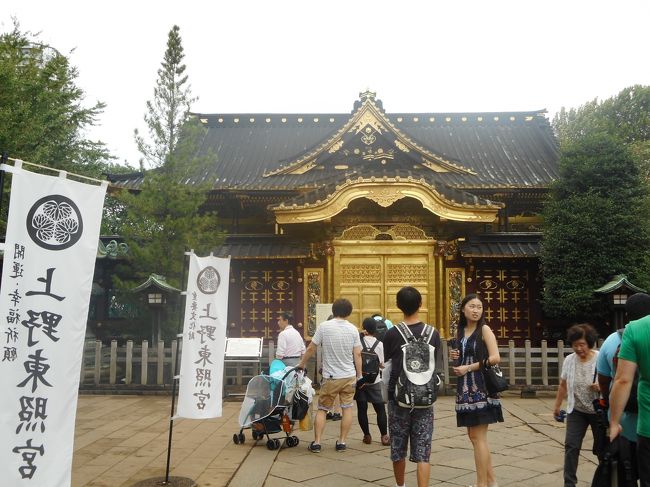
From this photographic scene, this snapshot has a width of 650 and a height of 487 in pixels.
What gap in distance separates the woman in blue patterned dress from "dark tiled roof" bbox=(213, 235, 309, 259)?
10198 mm

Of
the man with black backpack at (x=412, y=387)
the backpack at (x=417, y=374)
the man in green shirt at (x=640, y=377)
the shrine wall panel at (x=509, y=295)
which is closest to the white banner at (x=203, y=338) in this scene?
the man with black backpack at (x=412, y=387)

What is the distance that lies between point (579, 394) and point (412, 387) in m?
1.48

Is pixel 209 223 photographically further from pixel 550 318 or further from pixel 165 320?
pixel 550 318

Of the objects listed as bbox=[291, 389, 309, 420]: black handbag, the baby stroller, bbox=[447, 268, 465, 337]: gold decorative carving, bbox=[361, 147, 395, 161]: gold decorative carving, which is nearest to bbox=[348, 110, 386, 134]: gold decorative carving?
bbox=[361, 147, 395, 161]: gold decorative carving

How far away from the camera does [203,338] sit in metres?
6.18

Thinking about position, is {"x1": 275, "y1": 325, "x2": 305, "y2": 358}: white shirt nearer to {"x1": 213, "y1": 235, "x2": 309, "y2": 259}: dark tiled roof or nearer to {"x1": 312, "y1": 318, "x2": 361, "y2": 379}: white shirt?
{"x1": 312, "y1": 318, "x2": 361, "y2": 379}: white shirt

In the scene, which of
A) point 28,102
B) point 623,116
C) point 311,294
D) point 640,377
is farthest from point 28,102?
point 623,116

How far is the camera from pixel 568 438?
4.53m

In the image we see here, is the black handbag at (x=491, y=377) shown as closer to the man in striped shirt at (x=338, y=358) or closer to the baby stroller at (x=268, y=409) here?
the man in striped shirt at (x=338, y=358)

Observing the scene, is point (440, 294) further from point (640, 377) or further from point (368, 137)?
point (640, 377)

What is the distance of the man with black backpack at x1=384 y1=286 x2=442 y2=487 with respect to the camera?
14.2ft

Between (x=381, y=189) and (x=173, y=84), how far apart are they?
6355mm

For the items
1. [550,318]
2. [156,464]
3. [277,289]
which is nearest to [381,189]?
[277,289]

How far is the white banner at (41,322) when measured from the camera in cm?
320
